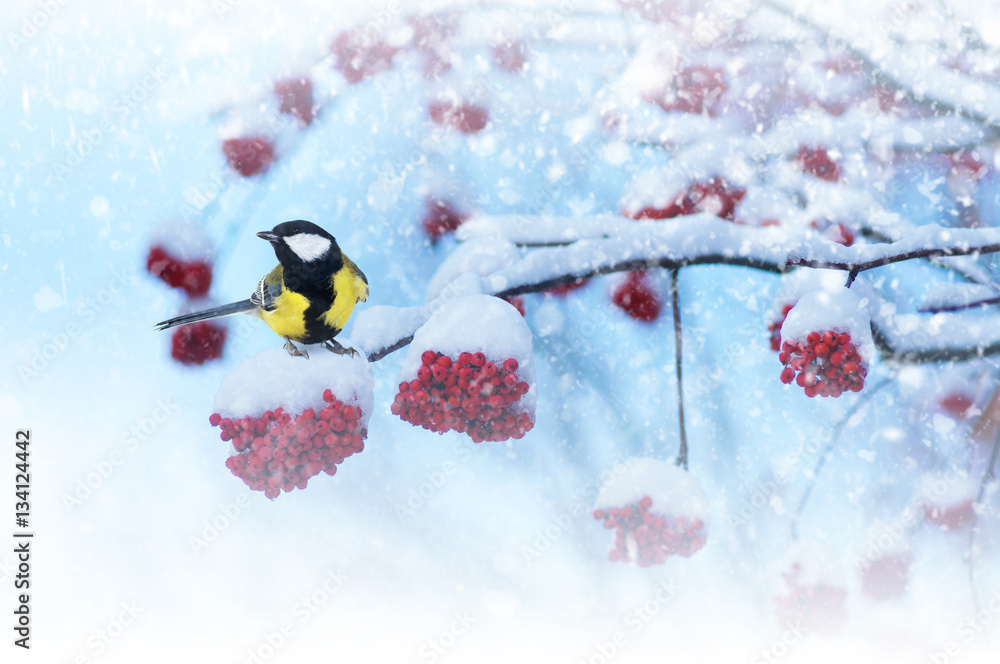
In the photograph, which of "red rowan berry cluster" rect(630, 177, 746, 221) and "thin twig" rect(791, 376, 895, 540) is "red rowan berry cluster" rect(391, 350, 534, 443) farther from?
"thin twig" rect(791, 376, 895, 540)

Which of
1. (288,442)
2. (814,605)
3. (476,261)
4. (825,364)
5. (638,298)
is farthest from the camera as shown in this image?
(638,298)

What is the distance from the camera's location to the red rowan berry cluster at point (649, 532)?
0.84 metres

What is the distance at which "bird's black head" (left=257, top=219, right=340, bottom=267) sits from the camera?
75 centimetres

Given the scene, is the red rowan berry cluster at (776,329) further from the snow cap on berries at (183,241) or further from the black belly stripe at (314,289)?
the snow cap on berries at (183,241)

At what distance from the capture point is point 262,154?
1050 millimetres

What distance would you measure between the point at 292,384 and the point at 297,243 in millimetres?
211

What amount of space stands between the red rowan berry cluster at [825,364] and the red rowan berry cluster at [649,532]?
0.92 ft

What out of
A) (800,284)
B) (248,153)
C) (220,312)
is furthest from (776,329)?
(248,153)

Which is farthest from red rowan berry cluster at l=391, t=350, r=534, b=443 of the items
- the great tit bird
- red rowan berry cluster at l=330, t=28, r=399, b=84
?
red rowan berry cluster at l=330, t=28, r=399, b=84

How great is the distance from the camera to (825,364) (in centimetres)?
73

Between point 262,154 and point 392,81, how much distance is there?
11.8 inches

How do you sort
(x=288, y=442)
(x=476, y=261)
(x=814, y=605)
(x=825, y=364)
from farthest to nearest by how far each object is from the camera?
(x=814, y=605), (x=476, y=261), (x=825, y=364), (x=288, y=442)

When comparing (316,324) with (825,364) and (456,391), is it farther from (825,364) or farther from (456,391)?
(825,364)

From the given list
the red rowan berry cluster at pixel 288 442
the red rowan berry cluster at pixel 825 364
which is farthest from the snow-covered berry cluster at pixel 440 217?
the red rowan berry cluster at pixel 825 364
